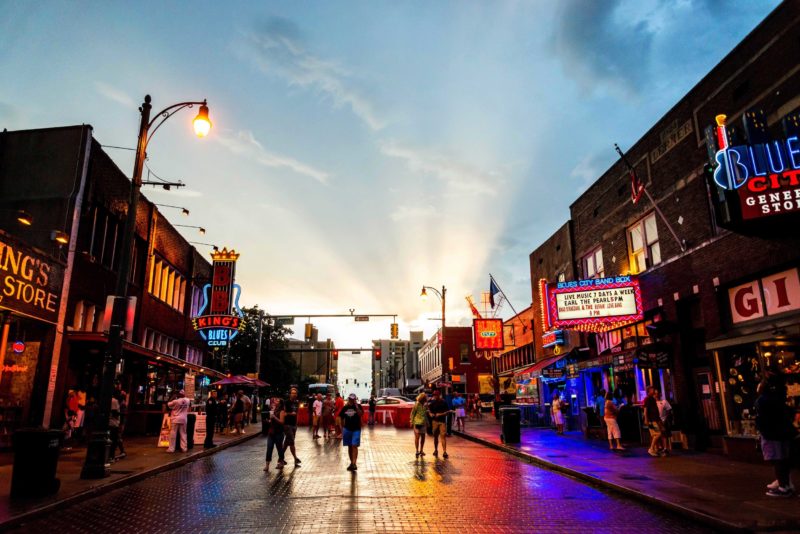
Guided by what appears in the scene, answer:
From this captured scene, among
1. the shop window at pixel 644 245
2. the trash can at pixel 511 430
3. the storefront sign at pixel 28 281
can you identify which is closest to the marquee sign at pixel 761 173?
the shop window at pixel 644 245

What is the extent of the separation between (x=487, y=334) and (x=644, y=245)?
60.6 feet

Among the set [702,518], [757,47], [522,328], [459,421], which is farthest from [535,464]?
[522,328]

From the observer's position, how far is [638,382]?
20641 mm

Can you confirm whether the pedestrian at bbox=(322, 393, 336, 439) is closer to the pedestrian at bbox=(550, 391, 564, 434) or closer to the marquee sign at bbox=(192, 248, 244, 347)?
the marquee sign at bbox=(192, 248, 244, 347)

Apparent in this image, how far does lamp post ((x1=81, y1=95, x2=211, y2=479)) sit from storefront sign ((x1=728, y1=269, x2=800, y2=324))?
1450 cm

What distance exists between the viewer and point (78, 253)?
1905 centimetres

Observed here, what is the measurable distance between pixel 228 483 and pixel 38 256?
934 centimetres

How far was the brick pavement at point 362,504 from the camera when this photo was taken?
7.64 m

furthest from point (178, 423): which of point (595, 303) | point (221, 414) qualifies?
point (595, 303)

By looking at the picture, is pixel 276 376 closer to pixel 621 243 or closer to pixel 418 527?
pixel 621 243

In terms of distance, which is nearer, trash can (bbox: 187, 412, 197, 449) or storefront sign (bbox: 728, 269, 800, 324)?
storefront sign (bbox: 728, 269, 800, 324)

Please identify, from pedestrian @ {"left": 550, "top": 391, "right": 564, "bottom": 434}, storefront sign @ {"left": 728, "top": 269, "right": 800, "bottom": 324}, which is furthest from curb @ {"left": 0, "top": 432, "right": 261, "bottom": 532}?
storefront sign @ {"left": 728, "top": 269, "right": 800, "bottom": 324}

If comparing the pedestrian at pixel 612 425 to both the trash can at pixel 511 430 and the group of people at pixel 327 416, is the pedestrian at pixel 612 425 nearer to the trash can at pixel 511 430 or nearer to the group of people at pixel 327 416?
the trash can at pixel 511 430

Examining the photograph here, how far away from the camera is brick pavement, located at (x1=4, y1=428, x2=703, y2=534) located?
301 inches
